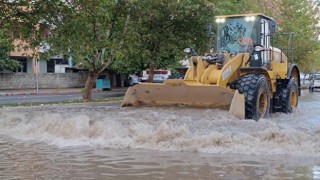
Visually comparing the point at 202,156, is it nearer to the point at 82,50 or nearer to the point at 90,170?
the point at 90,170

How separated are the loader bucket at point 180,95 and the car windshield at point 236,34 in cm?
257

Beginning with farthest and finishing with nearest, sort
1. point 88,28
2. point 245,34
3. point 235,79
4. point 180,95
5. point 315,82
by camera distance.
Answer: point 315,82
point 88,28
point 245,34
point 235,79
point 180,95

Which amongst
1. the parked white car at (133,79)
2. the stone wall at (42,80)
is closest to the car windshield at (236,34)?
the stone wall at (42,80)

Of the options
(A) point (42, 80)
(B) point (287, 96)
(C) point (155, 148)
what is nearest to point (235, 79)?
(B) point (287, 96)

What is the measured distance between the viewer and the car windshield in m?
16.2

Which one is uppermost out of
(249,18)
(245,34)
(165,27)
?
(165,27)

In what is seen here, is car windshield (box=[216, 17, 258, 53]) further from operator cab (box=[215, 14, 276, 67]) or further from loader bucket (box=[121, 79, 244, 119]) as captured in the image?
loader bucket (box=[121, 79, 244, 119])

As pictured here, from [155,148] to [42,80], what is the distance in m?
36.2

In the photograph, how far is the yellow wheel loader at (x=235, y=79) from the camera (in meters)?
14.0

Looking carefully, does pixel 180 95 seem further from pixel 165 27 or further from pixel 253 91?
pixel 165 27

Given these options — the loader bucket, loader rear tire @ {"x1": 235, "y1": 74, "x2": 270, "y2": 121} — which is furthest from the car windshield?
the loader bucket

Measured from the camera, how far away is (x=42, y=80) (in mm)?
44375

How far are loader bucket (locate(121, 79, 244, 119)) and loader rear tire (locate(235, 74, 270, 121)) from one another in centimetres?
66

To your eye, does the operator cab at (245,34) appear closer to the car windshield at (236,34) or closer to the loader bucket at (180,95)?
the car windshield at (236,34)
